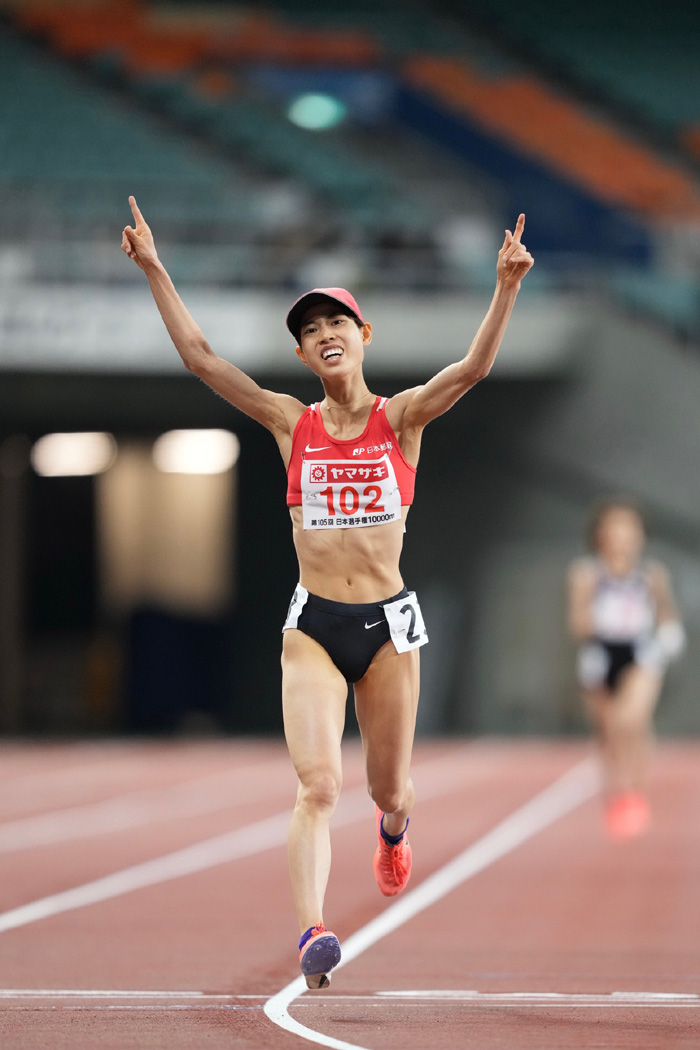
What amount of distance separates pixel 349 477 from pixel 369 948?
8.38 ft

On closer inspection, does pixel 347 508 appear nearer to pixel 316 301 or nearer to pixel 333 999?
pixel 316 301

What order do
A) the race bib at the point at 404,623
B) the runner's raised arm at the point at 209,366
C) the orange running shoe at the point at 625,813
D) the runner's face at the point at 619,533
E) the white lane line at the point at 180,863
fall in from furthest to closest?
the orange running shoe at the point at 625,813 → the runner's face at the point at 619,533 → the white lane line at the point at 180,863 → the runner's raised arm at the point at 209,366 → the race bib at the point at 404,623

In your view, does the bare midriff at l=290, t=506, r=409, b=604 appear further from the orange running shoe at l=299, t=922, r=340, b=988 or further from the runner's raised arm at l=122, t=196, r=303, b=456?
the orange running shoe at l=299, t=922, r=340, b=988

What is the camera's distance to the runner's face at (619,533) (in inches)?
464

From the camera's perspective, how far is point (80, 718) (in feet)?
104

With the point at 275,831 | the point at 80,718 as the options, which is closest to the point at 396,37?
the point at 80,718

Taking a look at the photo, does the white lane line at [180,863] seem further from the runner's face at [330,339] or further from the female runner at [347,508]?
the runner's face at [330,339]

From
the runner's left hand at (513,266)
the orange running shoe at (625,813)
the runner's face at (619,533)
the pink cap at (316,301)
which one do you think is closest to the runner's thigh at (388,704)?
the pink cap at (316,301)

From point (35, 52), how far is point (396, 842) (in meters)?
27.7

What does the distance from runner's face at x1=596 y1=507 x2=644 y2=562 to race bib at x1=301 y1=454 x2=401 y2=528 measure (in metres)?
6.22

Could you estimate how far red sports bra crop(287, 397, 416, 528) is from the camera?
5.77 m

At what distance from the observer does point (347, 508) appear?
18.9 feet

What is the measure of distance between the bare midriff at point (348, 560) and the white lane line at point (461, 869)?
1.44 metres

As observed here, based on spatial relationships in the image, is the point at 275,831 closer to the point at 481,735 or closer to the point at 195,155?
the point at 481,735
